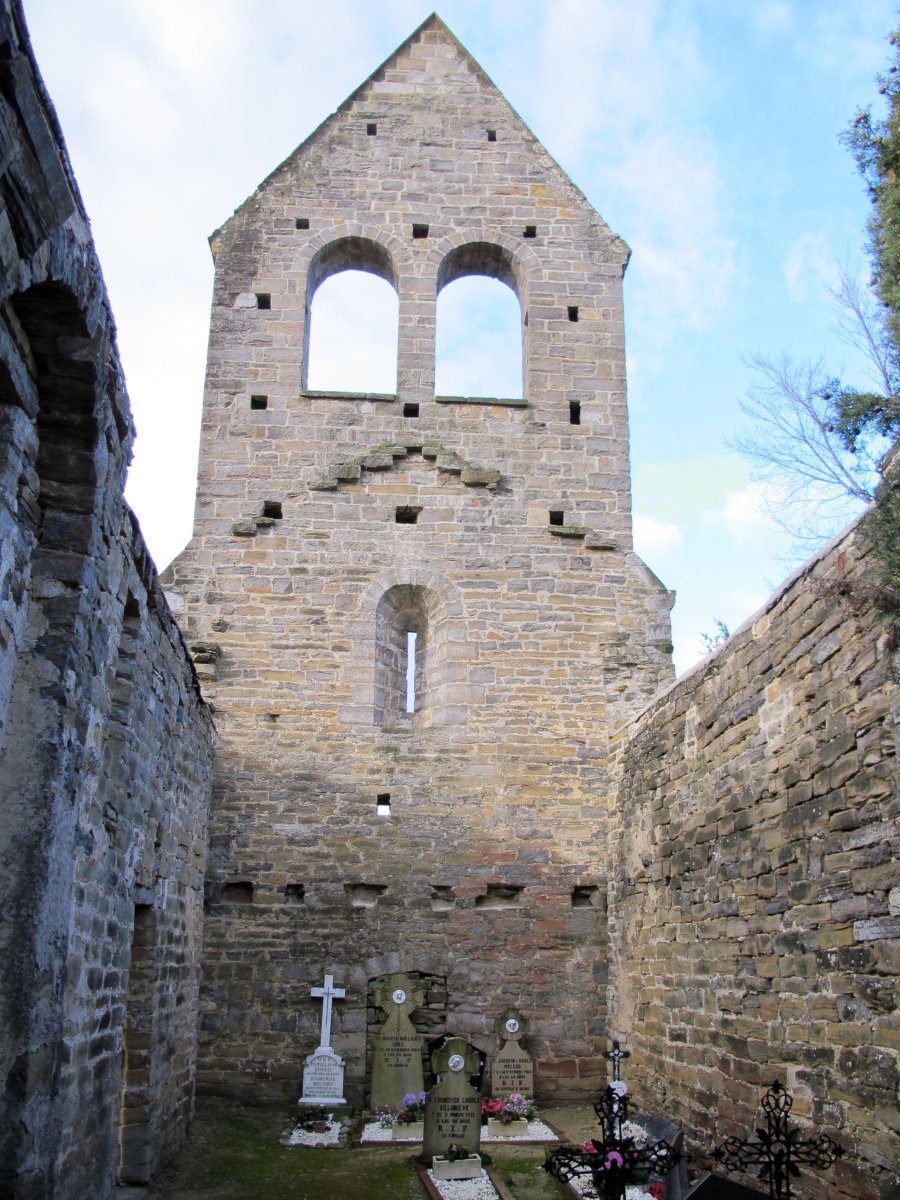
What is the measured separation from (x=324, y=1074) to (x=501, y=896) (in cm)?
224

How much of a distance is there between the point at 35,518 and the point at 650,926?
6.15 meters

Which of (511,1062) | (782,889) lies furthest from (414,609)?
(782,889)

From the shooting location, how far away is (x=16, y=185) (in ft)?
10.9

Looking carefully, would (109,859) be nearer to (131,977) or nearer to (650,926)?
(131,977)

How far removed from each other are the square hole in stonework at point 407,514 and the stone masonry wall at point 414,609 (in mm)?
30

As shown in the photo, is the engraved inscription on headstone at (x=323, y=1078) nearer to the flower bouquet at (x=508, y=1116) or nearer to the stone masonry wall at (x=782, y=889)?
the flower bouquet at (x=508, y=1116)

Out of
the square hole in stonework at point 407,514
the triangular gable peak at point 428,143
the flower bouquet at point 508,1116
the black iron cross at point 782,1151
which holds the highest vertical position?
the triangular gable peak at point 428,143

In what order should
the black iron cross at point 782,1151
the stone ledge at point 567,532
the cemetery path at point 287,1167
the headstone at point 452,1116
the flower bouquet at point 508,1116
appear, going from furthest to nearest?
the stone ledge at point 567,532, the flower bouquet at point 508,1116, the headstone at point 452,1116, the cemetery path at point 287,1167, the black iron cross at point 782,1151

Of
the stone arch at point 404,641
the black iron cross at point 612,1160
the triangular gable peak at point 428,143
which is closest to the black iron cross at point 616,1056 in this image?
the black iron cross at point 612,1160

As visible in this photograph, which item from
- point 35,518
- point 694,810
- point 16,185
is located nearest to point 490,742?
point 694,810

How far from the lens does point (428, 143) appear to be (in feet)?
42.7

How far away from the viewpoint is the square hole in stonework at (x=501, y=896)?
10.0 metres

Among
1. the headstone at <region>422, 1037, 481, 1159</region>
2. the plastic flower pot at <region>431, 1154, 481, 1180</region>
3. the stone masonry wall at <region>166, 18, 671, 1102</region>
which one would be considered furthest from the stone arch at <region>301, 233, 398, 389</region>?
the plastic flower pot at <region>431, 1154, 481, 1180</region>

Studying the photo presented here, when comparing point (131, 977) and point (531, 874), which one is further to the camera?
point (531, 874)
